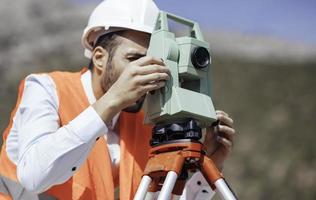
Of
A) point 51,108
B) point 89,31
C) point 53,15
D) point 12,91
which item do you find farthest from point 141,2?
point 53,15

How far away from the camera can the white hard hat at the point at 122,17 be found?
297 centimetres

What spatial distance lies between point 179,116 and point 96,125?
0.96 ft

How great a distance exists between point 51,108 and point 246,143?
664cm

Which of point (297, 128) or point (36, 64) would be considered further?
point (36, 64)

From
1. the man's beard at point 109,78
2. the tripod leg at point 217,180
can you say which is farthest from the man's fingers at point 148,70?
the man's beard at point 109,78

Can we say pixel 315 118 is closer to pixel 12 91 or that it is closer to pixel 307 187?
pixel 307 187

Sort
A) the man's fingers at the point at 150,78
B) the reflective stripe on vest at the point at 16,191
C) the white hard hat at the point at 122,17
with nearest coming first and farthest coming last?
the man's fingers at the point at 150,78, the reflective stripe on vest at the point at 16,191, the white hard hat at the point at 122,17

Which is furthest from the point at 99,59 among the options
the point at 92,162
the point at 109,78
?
the point at 92,162

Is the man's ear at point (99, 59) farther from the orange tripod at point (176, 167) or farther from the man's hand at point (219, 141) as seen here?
the orange tripod at point (176, 167)

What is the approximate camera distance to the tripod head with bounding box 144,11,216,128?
235 centimetres

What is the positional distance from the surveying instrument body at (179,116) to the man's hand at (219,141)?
1.04 ft

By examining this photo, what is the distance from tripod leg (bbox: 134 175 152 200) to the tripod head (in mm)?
227

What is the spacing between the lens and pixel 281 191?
7.93m

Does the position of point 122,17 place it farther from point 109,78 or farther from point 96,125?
point 96,125
